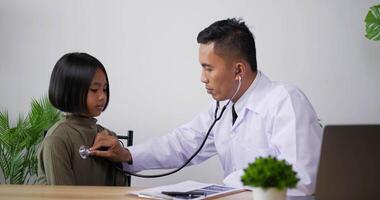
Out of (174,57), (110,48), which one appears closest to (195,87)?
(174,57)

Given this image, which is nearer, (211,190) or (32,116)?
(211,190)

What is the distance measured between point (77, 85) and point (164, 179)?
1.28m

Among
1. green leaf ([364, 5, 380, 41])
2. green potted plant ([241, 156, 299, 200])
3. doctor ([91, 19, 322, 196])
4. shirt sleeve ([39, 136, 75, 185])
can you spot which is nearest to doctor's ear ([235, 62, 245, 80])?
doctor ([91, 19, 322, 196])

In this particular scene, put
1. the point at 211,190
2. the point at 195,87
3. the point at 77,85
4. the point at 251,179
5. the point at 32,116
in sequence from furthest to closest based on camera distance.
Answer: the point at 195,87
the point at 32,116
the point at 77,85
the point at 211,190
the point at 251,179

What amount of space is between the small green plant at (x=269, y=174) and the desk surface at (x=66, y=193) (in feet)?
1.54

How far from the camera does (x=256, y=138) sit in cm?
178

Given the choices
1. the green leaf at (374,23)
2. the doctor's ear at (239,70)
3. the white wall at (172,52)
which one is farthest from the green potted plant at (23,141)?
the green leaf at (374,23)

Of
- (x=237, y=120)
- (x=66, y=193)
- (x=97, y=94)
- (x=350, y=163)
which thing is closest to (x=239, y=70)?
(x=237, y=120)

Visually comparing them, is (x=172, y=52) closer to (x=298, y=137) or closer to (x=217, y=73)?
(x=217, y=73)

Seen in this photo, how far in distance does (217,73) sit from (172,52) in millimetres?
1007

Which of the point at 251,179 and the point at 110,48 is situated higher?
the point at 110,48

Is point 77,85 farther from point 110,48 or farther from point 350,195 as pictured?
point 110,48

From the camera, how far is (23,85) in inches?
114

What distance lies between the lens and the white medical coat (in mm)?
1529
